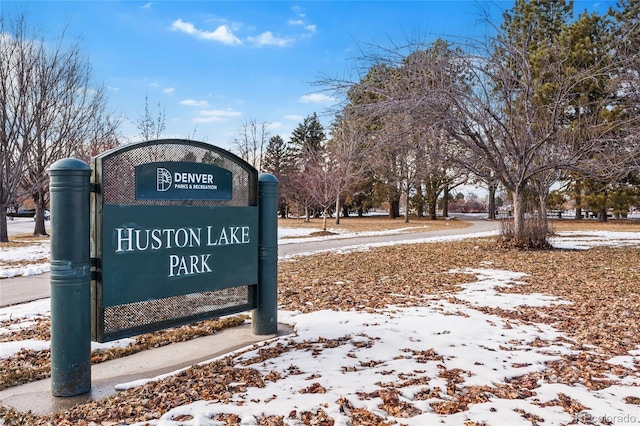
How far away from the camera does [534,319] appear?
17.8ft

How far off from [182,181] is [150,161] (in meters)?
0.32

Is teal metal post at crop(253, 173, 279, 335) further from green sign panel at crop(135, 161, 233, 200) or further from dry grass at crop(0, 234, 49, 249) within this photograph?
dry grass at crop(0, 234, 49, 249)

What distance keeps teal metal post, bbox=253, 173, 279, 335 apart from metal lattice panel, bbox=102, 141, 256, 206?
→ 271mm

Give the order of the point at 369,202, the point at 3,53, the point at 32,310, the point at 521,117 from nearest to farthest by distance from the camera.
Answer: the point at 32,310
the point at 521,117
the point at 3,53
the point at 369,202

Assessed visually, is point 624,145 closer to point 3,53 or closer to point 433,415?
point 433,415

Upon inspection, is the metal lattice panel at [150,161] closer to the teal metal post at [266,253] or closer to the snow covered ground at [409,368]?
the teal metal post at [266,253]

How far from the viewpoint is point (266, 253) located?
4820mm

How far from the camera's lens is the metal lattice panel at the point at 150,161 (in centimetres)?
354

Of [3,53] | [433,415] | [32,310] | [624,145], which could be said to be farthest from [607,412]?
[3,53]

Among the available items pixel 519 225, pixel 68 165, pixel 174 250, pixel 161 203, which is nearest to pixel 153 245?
pixel 174 250

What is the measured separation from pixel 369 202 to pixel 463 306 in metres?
43.1

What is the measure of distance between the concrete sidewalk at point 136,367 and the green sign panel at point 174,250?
2.05ft

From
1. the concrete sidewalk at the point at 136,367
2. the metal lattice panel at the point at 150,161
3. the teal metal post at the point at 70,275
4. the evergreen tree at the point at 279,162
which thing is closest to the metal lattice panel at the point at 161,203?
the metal lattice panel at the point at 150,161

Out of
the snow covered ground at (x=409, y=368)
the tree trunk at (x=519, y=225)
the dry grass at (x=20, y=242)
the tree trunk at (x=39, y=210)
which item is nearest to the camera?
the snow covered ground at (x=409, y=368)
